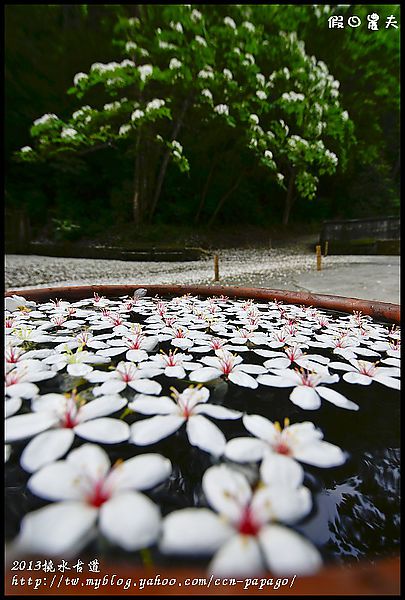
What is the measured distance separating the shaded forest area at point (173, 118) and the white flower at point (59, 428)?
738cm

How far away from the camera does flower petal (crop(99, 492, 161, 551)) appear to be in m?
0.37

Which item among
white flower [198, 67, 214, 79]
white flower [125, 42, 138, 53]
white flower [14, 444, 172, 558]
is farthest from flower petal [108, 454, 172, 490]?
white flower [125, 42, 138, 53]

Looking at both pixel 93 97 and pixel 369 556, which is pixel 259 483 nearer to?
pixel 369 556

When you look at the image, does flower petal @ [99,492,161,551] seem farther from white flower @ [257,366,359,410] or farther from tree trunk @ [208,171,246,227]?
tree trunk @ [208,171,246,227]

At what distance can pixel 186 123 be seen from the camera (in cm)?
973

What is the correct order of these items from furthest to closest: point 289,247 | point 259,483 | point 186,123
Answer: point 289,247, point 186,123, point 259,483

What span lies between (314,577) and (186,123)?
36.0ft

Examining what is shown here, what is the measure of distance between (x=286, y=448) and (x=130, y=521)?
257 mm

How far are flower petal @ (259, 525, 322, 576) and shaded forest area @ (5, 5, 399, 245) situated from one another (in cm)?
764

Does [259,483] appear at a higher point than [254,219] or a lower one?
lower

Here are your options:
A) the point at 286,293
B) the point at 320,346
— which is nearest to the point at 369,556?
the point at 320,346

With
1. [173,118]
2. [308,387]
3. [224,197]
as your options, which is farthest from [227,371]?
[224,197]

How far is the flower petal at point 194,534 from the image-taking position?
0.36 m

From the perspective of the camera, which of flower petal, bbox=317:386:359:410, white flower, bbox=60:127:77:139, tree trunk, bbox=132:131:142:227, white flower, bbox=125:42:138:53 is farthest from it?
tree trunk, bbox=132:131:142:227
